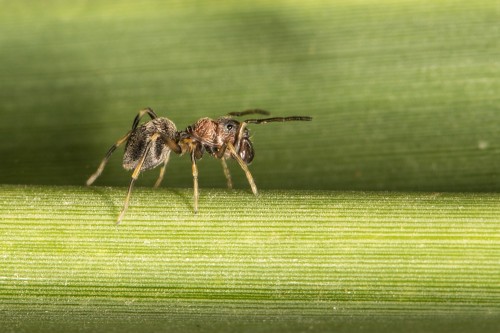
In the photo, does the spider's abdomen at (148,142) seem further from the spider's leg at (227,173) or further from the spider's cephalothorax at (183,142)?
the spider's leg at (227,173)

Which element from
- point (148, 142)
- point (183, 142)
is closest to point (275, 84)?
point (183, 142)

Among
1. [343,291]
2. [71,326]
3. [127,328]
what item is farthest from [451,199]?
[71,326]

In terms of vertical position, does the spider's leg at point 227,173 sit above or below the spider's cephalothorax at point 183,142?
below

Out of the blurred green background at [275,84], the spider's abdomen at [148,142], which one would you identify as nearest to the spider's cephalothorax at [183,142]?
the spider's abdomen at [148,142]

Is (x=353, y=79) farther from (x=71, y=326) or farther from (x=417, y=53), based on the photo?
(x=71, y=326)

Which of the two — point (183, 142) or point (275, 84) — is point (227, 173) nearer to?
point (183, 142)

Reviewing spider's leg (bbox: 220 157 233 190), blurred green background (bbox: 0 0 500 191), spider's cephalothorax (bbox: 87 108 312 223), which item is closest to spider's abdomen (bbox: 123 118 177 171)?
spider's cephalothorax (bbox: 87 108 312 223)
